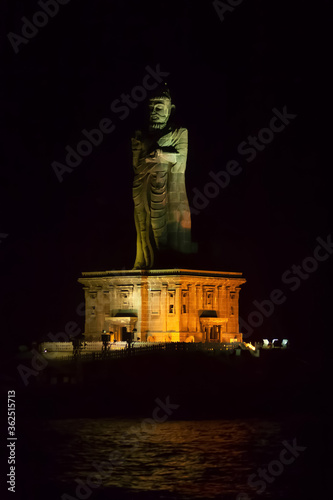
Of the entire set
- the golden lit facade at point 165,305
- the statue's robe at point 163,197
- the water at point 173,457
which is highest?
the statue's robe at point 163,197

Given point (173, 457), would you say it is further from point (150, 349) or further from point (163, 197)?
point (163, 197)

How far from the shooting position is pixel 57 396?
209 feet

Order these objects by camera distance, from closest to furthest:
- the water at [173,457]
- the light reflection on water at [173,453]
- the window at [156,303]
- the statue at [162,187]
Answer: the water at [173,457] → the light reflection on water at [173,453] → the window at [156,303] → the statue at [162,187]

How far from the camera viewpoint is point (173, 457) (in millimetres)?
53938

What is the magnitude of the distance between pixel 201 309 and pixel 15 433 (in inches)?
906

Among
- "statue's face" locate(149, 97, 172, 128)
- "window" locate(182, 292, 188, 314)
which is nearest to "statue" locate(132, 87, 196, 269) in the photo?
"statue's face" locate(149, 97, 172, 128)

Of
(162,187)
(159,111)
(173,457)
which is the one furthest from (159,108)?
(173,457)

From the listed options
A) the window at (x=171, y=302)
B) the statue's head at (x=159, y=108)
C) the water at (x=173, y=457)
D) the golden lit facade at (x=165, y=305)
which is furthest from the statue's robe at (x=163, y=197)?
the water at (x=173, y=457)

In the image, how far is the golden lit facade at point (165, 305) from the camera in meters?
77.2

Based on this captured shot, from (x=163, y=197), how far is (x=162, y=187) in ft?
2.30

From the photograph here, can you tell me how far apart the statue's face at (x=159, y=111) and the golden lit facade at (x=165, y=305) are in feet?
34.2

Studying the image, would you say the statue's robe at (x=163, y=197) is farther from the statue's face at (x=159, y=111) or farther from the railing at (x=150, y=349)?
the railing at (x=150, y=349)

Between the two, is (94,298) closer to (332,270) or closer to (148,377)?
(148,377)

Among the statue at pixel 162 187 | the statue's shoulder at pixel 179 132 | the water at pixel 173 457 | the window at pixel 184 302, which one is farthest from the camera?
the statue's shoulder at pixel 179 132
